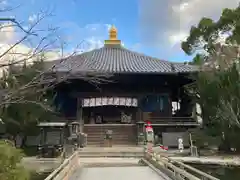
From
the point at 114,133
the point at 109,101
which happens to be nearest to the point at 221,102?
the point at 114,133

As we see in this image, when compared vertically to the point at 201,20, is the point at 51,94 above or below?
below

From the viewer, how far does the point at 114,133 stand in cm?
2514

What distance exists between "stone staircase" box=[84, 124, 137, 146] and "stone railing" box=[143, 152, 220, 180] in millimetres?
7586

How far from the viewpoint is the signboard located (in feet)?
86.5

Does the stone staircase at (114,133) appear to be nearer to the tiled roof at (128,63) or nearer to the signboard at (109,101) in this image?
the signboard at (109,101)

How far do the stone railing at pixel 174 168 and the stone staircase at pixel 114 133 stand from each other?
24.9 ft

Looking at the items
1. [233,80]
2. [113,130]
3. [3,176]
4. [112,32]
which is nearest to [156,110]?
[113,130]

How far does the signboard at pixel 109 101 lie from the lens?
86.5 feet

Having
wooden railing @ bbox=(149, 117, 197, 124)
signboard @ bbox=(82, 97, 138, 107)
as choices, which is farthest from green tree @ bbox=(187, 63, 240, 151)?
signboard @ bbox=(82, 97, 138, 107)

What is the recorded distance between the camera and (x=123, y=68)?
2716 centimetres

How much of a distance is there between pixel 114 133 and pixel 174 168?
14744mm

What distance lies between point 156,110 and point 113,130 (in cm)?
397

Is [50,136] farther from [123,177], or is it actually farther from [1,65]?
[1,65]

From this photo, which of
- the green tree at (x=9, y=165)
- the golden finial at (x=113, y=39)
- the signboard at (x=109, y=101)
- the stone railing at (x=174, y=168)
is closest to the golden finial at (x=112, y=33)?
the golden finial at (x=113, y=39)
